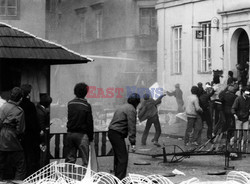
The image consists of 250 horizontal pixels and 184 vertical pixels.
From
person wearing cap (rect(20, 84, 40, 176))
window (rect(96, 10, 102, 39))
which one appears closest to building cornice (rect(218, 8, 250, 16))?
window (rect(96, 10, 102, 39))

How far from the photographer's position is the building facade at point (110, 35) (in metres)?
33.9

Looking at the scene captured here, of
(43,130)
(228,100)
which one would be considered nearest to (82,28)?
(228,100)

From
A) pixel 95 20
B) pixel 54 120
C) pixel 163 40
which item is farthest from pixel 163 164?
pixel 95 20

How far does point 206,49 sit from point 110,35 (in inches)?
316

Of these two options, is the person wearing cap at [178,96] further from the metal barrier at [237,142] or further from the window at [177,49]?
the metal barrier at [237,142]

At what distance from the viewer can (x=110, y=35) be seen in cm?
3519

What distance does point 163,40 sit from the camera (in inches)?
1218

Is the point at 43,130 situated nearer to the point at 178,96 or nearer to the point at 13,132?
the point at 13,132

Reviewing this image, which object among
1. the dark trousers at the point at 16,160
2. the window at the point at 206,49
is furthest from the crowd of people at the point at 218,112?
the dark trousers at the point at 16,160

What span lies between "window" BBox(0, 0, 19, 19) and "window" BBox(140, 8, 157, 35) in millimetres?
6885

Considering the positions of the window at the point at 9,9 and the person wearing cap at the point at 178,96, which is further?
the window at the point at 9,9

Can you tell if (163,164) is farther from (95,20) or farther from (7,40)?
(95,20)

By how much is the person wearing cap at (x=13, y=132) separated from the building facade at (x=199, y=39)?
1499cm

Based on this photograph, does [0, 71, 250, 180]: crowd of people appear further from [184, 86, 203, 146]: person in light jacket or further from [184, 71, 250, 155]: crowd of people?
[184, 86, 203, 146]: person in light jacket
